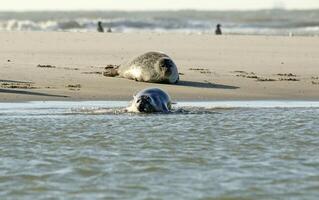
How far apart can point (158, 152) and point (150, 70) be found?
7370mm

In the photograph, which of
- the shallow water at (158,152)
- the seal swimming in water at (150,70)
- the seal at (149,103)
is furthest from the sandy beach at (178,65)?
the seal at (149,103)

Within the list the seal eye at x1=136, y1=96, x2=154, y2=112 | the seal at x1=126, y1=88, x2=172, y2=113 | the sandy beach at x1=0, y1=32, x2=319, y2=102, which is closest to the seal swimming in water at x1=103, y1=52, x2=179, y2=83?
the sandy beach at x1=0, y1=32, x2=319, y2=102

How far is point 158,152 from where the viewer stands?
944cm

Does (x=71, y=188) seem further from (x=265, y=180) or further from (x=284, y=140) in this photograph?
(x=284, y=140)

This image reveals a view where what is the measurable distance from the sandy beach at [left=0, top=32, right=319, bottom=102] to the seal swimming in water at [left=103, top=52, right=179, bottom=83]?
0.23 m

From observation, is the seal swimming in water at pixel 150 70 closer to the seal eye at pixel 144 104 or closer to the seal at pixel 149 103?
the seal at pixel 149 103

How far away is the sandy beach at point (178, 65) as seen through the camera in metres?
15.1

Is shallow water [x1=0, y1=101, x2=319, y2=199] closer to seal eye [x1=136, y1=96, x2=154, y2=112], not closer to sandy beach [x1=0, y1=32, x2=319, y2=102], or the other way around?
seal eye [x1=136, y1=96, x2=154, y2=112]

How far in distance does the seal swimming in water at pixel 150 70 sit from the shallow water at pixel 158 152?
2.73 m

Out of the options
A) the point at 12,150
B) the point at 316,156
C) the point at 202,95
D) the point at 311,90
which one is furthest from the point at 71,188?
the point at 311,90

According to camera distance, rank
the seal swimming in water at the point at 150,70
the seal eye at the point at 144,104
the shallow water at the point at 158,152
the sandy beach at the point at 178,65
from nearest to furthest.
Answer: the shallow water at the point at 158,152 < the seal eye at the point at 144,104 < the sandy beach at the point at 178,65 < the seal swimming in water at the point at 150,70

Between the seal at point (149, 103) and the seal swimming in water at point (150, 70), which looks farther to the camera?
the seal swimming in water at point (150, 70)

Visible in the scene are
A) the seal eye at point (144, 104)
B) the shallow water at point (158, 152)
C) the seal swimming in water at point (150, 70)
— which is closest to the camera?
the shallow water at point (158, 152)

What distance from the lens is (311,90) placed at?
1586 centimetres
